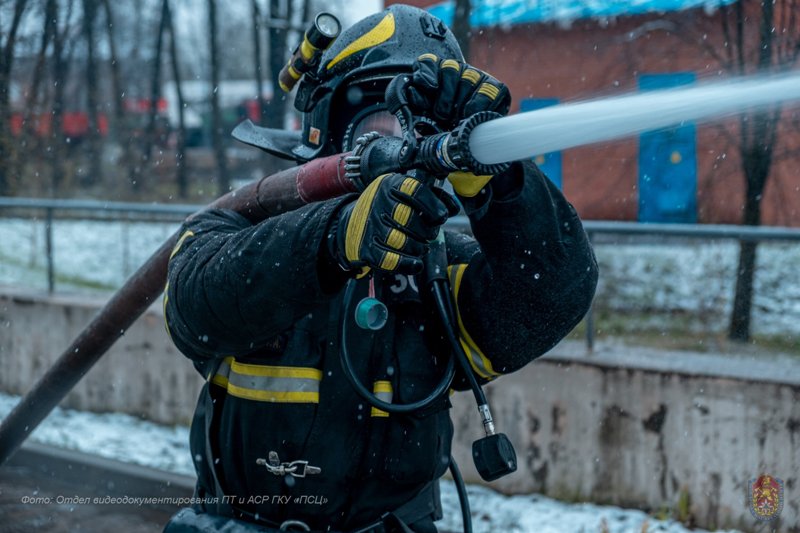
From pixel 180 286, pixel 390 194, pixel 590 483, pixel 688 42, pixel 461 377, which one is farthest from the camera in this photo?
pixel 688 42

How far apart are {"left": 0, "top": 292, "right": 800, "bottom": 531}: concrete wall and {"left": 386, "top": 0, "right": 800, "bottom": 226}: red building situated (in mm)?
1624

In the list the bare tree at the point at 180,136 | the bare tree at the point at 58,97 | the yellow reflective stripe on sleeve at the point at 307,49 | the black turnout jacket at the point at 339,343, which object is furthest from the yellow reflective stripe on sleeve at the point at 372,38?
the bare tree at the point at 180,136

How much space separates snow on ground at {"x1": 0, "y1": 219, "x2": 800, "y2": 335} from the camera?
676cm

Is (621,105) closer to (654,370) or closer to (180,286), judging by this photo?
(180,286)

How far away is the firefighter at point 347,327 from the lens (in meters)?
2.09

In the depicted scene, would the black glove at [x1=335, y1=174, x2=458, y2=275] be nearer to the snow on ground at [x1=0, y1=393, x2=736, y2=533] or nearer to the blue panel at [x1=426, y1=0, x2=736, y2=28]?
the snow on ground at [x1=0, y1=393, x2=736, y2=533]

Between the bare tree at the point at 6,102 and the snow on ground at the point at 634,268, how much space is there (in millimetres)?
511

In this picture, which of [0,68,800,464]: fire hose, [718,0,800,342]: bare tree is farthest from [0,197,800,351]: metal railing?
[0,68,800,464]: fire hose

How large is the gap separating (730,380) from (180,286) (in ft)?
11.0

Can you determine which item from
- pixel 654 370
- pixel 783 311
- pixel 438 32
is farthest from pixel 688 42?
pixel 438 32

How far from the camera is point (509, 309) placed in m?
2.31

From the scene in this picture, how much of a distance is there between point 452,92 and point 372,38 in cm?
77

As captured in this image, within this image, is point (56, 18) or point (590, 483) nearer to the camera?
point (590, 483)

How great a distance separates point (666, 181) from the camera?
6.84m
